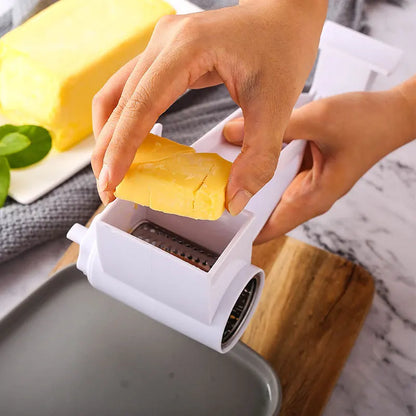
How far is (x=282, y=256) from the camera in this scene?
92cm

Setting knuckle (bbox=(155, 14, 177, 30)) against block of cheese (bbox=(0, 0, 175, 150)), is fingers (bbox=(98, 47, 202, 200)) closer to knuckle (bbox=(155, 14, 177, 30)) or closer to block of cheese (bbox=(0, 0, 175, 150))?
knuckle (bbox=(155, 14, 177, 30))

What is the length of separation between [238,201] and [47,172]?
23.2 inches

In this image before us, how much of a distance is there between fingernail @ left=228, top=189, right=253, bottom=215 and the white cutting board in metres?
0.55

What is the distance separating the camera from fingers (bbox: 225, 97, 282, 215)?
1.82ft

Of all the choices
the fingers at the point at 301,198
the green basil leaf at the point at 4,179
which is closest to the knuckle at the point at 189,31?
the fingers at the point at 301,198

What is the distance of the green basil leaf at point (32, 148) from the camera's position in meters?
1.03

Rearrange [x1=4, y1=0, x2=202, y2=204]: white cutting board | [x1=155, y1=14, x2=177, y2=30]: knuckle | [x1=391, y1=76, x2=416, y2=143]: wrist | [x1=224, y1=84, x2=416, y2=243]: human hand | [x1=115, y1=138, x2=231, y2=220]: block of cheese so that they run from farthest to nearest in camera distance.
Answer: [x1=4, y1=0, x2=202, y2=204]: white cutting board → [x1=391, y1=76, x2=416, y2=143]: wrist → [x1=224, y1=84, x2=416, y2=243]: human hand → [x1=155, y1=14, x2=177, y2=30]: knuckle → [x1=115, y1=138, x2=231, y2=220]: block of cheese

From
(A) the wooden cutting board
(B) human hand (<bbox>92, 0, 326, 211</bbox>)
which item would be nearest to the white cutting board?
(A) the wooden cutting board

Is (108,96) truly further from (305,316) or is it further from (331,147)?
(305,316)

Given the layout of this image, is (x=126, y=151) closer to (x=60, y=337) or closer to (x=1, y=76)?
(x=60, y=337)

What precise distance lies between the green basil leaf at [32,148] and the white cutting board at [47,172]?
0.01 metres

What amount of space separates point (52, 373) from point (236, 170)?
0.37 metres

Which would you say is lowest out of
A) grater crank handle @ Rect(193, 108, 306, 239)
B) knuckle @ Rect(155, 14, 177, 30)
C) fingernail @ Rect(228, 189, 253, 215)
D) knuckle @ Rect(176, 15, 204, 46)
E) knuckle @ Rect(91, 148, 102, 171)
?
grater crank handle @ Rect(193, 108, 306, 239)

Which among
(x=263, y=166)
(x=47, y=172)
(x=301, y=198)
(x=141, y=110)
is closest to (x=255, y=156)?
(x=263, y=166)
